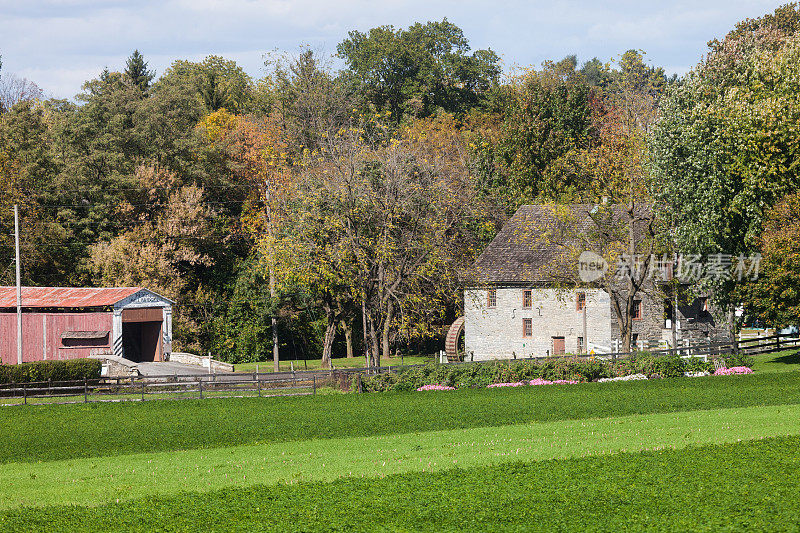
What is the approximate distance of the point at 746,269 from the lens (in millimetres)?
49812

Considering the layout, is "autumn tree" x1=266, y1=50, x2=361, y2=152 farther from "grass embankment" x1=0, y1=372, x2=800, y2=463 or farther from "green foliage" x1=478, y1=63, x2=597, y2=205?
"grass embankment" x1=0, y1=372, x2=800, y2=463

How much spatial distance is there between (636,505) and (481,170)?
57688 millimetres

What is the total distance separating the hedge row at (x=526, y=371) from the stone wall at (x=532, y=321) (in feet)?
44.2

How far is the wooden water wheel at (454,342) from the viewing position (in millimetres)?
61500

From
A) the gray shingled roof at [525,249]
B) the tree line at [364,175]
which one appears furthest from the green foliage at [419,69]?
the gray shingled roof at [525,249]

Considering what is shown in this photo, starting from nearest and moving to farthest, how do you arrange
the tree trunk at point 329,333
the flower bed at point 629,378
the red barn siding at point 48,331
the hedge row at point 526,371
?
the hedge row at point 526,371 → the flower bed at point 629,378 → the red barn siding at point 48,331 → the tree trunk at point 329,333

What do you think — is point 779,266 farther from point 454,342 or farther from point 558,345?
point 454,342

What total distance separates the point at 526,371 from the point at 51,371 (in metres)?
25.8

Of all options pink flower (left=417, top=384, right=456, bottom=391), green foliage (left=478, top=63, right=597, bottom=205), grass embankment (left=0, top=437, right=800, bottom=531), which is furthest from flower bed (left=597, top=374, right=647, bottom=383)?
green foliage (left=478, top=63, right=597, bottom=205)

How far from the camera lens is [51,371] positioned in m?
47.1

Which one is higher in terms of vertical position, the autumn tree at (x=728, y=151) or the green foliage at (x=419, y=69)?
the green foliage at (x=419, y=69)

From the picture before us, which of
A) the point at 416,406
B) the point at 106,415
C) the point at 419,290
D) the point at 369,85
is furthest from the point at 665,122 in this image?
the point at 369,85

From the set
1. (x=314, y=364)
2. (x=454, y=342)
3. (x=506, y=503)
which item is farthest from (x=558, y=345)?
(x=506, y=503)

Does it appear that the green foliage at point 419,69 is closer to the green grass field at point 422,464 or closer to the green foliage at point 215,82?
the green foliage at point 215,82
